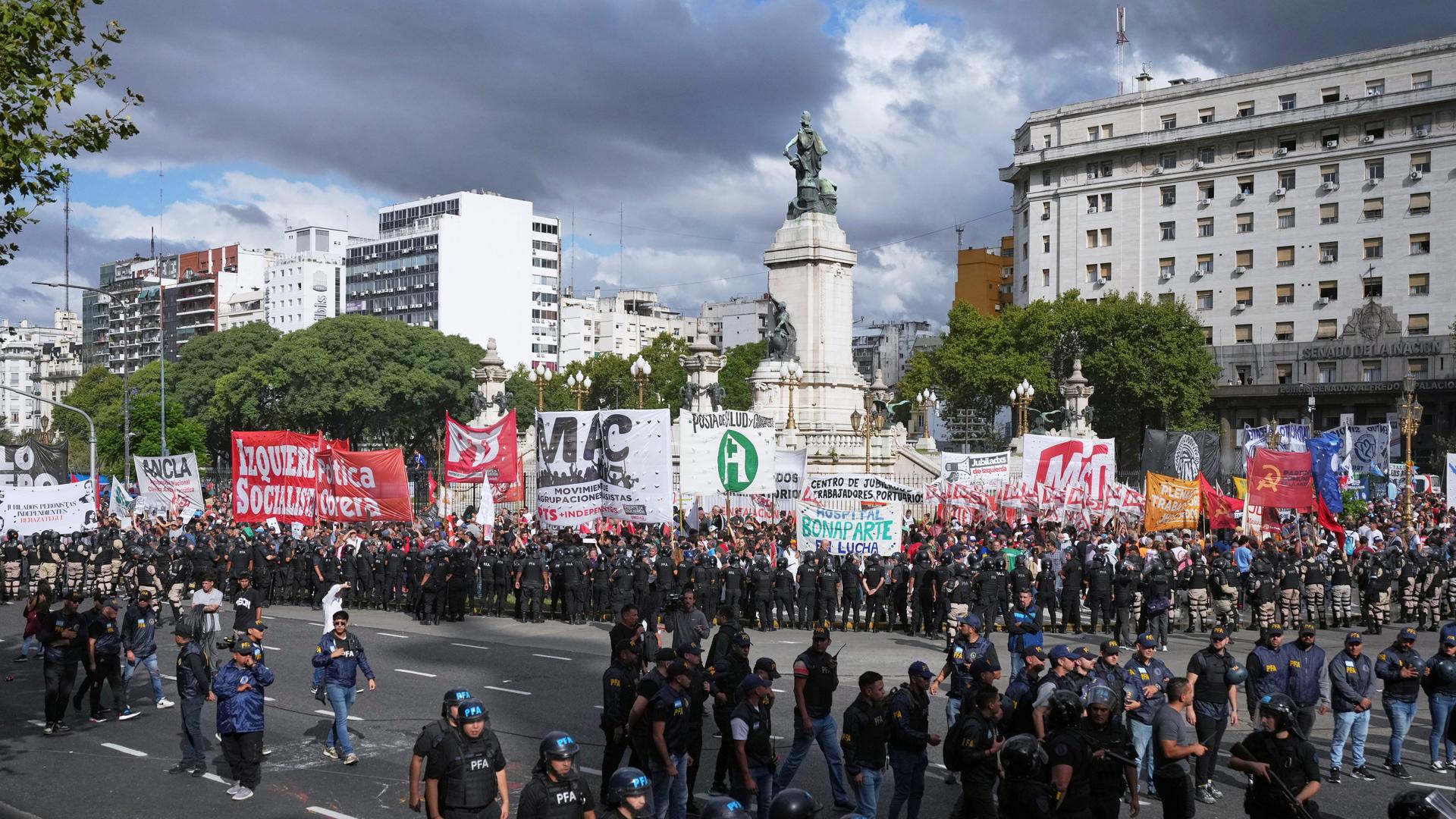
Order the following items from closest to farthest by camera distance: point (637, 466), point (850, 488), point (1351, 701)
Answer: point (1351, 701) < point (637, 466) < point (850, 488)

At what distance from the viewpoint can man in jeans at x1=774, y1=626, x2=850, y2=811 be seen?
1024cm

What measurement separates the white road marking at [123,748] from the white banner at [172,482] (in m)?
17.5

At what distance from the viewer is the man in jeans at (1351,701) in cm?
1171

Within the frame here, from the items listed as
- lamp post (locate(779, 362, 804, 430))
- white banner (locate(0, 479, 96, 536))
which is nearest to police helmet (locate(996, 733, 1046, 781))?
white banner (locate(0, 479, 96, 536))

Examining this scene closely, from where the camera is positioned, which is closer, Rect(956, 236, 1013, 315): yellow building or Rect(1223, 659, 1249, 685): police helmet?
Rect(1223, 659, 1249, 685): police helmet

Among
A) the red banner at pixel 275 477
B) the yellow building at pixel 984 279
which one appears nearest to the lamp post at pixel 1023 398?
the red banner at pixel 275 477

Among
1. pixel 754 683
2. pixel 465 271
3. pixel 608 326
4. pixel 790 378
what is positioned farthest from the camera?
pixel 608 326

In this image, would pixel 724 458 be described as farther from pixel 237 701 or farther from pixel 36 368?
pixel 36 368

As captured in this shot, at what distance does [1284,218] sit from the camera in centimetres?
6638

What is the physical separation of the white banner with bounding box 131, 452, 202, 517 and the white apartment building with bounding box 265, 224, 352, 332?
100 m

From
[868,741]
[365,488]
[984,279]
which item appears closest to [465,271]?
[984,279]

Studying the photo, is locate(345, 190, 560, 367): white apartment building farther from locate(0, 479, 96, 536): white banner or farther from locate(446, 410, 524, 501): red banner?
locate(446, 410, 524, 501): red banner

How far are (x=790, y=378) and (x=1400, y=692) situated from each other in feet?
107

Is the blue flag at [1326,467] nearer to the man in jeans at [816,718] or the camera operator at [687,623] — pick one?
the camera operator at [687,623]
